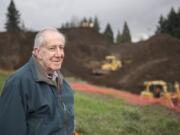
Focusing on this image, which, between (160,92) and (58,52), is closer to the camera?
(58,52)

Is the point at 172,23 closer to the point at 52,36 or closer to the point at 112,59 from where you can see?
the point at 112,59

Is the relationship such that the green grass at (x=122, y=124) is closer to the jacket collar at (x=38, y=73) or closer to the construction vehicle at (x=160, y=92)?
the jacket collar at (x=38, y=73)

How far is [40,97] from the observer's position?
372cm

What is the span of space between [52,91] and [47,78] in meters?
0.12

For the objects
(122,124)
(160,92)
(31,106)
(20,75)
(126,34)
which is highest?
(126,34)

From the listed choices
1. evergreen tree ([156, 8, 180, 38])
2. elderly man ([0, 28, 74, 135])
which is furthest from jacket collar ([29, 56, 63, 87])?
evergreen tree ([156, 8, 180, 38])

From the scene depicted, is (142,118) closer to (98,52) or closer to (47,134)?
(47,134)

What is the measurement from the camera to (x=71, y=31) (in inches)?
2191

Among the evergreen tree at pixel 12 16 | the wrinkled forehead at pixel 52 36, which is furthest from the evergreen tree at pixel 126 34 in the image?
the wrinkled forehead at pixel 52 36

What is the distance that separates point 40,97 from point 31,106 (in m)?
0.10

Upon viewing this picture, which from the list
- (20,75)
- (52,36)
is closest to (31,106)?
(20,75)

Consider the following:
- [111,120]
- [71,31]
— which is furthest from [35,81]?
[71,31]

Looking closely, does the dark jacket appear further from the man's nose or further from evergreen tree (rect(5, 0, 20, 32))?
evergreen tree (rect(5, 0, 20, 32))

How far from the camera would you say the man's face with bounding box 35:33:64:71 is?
3830 millimetres
